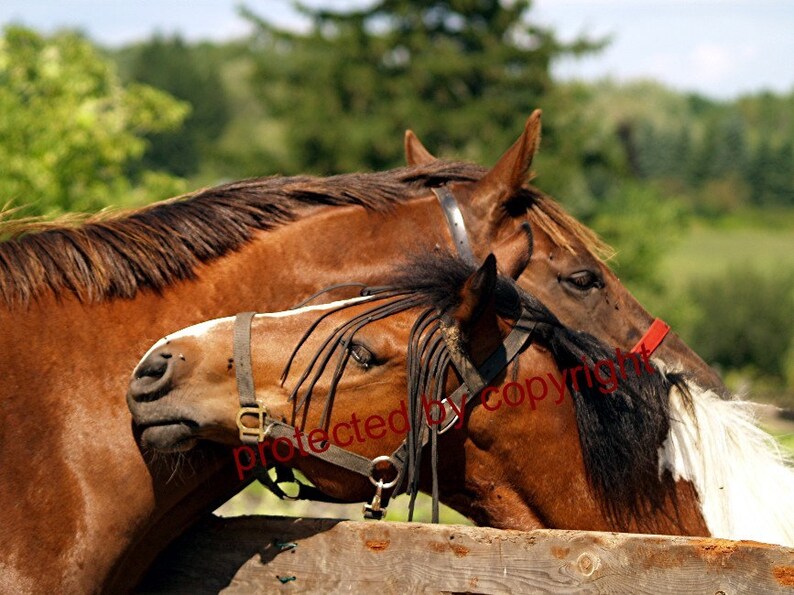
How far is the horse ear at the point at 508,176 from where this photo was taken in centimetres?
333

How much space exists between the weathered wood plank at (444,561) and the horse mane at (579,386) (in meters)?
0.27

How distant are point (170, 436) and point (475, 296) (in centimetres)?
96

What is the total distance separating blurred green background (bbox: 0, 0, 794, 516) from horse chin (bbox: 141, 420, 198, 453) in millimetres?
964

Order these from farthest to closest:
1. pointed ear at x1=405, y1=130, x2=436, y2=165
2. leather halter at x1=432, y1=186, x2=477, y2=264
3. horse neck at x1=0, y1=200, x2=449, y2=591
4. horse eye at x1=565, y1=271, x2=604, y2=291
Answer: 1. pointed ear at x1=405, y1=130, x2=436, y2=165
2. horse eye at x1=565, y1=271, x2=604, y2=291
3. leather halter at x1=432, y1=186, x2=477, y2=264
4. horse neck at x1=0, y1=200, x2=449, y2=591

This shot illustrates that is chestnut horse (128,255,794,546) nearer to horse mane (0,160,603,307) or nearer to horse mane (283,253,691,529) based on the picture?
horse mane (283,253,691,529)

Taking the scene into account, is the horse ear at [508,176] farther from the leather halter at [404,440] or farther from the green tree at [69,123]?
the green tree at [69,123]

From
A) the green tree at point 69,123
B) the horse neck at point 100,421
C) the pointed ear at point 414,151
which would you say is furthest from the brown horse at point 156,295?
the green tree at point 69,123

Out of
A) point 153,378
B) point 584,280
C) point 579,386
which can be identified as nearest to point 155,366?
point 153,378

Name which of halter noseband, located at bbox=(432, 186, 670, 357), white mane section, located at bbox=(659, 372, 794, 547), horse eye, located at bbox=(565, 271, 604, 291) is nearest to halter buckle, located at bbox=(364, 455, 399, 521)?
halter noseband, located at bbox=(432, 186, 670, 357)

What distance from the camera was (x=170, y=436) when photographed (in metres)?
2.61

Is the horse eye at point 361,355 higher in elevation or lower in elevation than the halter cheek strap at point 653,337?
higher

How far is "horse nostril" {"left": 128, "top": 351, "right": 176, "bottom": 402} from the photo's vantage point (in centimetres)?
259

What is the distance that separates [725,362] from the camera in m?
35.8

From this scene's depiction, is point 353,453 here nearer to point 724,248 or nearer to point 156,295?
point 156,295
